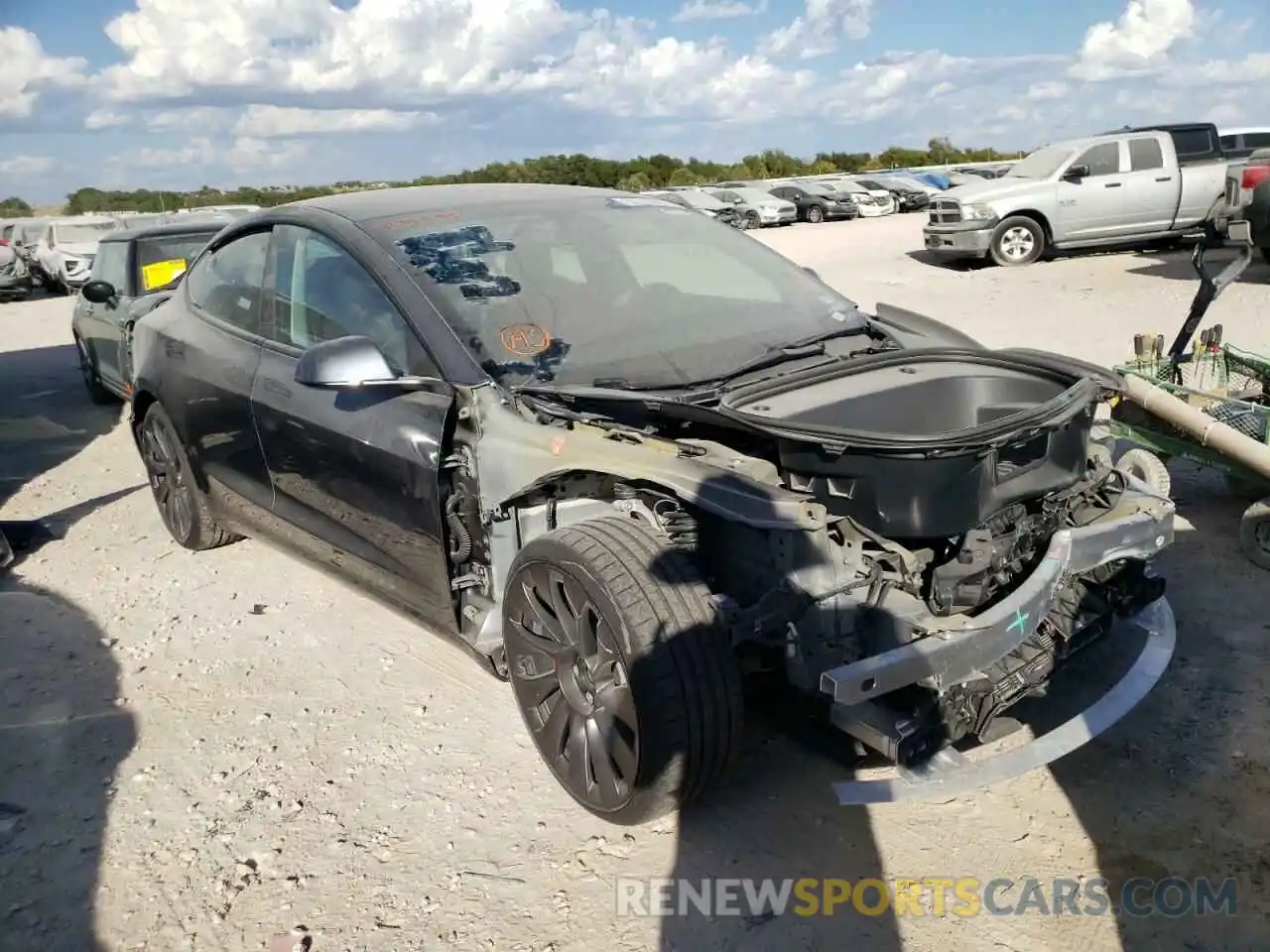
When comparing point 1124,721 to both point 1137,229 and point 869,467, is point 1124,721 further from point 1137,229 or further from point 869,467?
point 1137,229

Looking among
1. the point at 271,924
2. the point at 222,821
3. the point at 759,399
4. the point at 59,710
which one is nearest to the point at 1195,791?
the point at 759,399

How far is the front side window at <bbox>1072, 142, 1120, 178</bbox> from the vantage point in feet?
46.7

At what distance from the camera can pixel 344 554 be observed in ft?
12.7

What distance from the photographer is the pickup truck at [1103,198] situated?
14133 mm

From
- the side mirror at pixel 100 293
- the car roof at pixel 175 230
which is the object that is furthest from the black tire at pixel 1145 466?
the side mirror at pixel 100 293

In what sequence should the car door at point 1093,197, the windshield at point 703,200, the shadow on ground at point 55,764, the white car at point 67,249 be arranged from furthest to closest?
the windshield at point 703,200, the white car at point 67,249, the car door at point 1093,197, the shadow on ground at point 55,764

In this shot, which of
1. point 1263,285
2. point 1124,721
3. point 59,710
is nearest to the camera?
point 1124,721

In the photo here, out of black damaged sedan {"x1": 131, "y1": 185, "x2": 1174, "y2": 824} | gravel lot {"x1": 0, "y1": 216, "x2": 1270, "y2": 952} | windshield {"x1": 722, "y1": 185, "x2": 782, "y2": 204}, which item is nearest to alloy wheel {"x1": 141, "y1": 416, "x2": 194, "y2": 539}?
gravel lot {"x1": 0, "y1": 216, "x2": 1270, "y2": 952}

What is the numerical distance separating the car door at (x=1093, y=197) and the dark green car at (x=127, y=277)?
11.2 metres

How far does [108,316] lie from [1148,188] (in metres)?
13.2

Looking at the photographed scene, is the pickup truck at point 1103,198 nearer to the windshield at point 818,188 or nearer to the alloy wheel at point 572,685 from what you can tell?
the alloy wheel at point 572,685

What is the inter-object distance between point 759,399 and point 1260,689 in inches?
79.3

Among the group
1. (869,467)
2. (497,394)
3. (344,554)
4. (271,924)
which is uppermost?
(497,394)

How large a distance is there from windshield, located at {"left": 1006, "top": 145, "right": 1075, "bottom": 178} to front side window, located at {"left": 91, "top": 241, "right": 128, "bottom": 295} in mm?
11995
